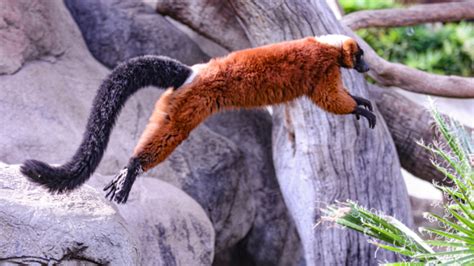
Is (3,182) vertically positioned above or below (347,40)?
below

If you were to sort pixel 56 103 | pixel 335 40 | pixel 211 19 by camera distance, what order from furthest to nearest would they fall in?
pixel 211 19 → pixel 56 103 → pixel 335 40

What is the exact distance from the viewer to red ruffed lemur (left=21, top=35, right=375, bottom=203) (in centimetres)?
325

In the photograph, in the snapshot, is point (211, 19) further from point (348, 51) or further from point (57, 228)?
point (57, 228)

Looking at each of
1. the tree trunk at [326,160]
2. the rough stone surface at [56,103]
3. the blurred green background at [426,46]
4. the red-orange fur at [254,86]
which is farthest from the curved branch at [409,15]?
the blurred green background at [426,46]

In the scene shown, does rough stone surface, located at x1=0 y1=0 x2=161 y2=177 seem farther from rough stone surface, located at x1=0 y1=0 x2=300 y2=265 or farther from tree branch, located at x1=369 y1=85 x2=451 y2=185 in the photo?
tree branch, located at x1=369 y1=85 x2=451 y2=185

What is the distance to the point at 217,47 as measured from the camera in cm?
580

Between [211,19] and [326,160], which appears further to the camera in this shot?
[211,19]

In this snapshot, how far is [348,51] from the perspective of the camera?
11.9 ft

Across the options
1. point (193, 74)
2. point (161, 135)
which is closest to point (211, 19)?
point (193, 74)

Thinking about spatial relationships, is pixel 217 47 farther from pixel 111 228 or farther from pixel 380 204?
pixel 111 228

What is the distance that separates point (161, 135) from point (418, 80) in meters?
2.48

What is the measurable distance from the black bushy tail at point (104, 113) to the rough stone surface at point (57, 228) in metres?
0.16

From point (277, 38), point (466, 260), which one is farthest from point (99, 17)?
point (466, 260)

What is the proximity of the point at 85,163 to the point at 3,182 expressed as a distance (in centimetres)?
42
